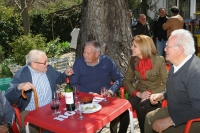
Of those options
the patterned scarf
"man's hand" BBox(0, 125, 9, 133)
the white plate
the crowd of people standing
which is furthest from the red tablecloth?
the patterned scarf

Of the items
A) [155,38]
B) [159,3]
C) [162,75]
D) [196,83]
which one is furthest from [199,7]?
[196,83]

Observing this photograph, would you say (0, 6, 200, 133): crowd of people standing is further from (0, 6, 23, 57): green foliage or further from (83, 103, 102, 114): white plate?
(0, 6, 23, 57): green foliage

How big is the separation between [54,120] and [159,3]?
35.2 feet

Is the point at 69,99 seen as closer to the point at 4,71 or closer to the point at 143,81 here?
the point at 143,81

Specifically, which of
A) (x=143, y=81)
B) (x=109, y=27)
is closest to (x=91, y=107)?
(x=143, y=81)

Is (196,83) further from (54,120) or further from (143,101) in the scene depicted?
(54,120)

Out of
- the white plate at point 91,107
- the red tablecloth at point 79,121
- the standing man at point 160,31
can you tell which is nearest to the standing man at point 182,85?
the red tablecloth at point 79,121

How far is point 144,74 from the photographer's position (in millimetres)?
3268

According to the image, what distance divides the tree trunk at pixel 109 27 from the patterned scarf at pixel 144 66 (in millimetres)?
1602

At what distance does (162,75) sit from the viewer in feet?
10.7

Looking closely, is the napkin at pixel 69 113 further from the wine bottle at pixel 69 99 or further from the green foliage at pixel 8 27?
the green foliage at pixel 8 27

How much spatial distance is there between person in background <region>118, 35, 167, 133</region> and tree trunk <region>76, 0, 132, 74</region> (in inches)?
59.5

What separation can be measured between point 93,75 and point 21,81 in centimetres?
96

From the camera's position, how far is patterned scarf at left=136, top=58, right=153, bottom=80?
3.25m
